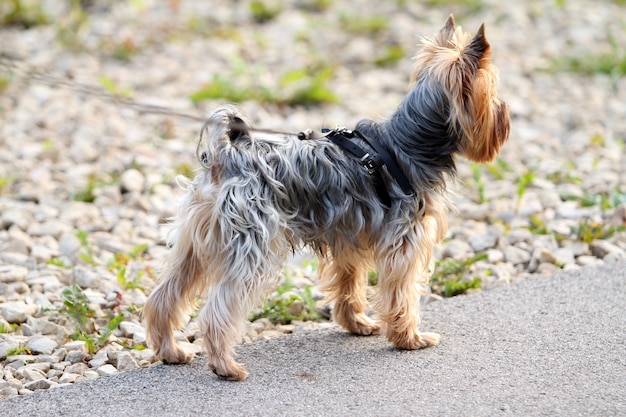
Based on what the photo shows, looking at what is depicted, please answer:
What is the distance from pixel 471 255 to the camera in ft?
24.3

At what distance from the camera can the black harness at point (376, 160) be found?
18.3 feet

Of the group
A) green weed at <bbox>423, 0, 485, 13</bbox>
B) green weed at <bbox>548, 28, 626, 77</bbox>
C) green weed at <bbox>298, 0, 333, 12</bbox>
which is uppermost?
green weed at <bbox>423, 0, 485, 13</bbox>

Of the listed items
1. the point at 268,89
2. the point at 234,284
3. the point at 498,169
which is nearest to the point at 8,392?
the point at 234,284

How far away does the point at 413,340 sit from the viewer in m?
5.77

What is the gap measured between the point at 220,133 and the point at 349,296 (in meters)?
1.56

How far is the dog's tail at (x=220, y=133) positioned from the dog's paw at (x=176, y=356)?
3.93 feet

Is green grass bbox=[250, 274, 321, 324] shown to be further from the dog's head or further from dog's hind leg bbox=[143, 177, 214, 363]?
the dog's head

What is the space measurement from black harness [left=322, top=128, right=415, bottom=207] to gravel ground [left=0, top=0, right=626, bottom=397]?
0.42 m

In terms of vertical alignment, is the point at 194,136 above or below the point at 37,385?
above

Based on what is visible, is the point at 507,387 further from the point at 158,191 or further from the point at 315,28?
the point at 315,28

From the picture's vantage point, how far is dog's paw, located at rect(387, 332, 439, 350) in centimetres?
575

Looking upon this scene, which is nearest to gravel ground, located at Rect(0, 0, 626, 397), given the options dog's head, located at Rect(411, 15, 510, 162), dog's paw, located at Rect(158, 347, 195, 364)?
dog's paw, located at Rect(158, 347, 195, 364)

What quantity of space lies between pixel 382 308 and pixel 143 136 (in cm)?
495

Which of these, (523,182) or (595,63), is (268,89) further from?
(595,63)
